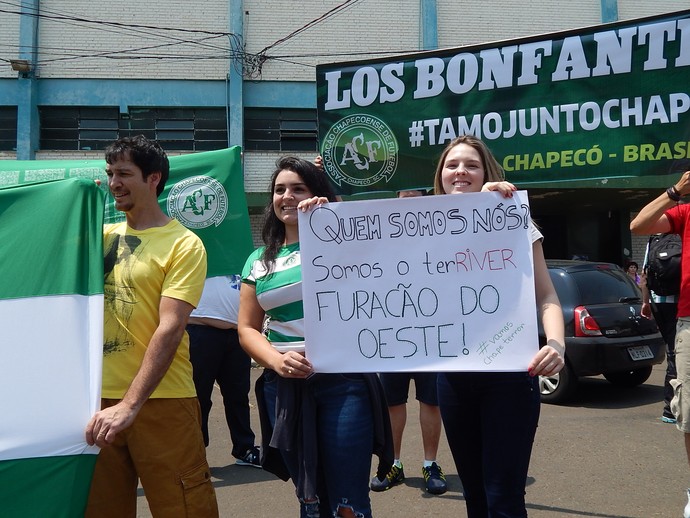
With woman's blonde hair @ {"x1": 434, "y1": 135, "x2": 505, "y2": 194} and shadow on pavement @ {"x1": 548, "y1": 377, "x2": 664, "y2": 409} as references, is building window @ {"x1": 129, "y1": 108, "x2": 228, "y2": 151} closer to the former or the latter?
shadow on pavement @ {"x1": 548, "y1": 377, "x2": 664, "y2": 409}

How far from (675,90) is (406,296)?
7.18 ft

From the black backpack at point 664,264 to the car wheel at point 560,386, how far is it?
52.3 inches

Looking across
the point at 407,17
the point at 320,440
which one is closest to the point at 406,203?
the point at 320,440

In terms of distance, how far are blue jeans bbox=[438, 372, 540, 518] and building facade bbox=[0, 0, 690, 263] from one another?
14.4 m

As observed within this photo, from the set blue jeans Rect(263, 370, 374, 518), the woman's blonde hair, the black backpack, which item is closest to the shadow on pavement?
the black backpack

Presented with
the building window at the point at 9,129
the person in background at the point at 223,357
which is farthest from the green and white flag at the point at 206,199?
the building window at the point at 9,129

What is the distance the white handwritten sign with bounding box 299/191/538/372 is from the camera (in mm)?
2609

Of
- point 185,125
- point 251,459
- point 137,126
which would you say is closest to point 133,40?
point 137,126

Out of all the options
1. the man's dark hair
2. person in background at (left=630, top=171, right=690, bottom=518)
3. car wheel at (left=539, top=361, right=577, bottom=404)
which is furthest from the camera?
car wheel at (left=539, top=361, right=577, bottom=404)

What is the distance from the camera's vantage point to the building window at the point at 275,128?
17.4 m

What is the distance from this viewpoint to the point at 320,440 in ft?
8.66

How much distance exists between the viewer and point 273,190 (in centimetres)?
291

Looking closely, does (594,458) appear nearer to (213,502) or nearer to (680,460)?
(680,460)

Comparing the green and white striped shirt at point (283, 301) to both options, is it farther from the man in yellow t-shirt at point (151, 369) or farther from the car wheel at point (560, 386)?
the car wheel at point (560, 386)
